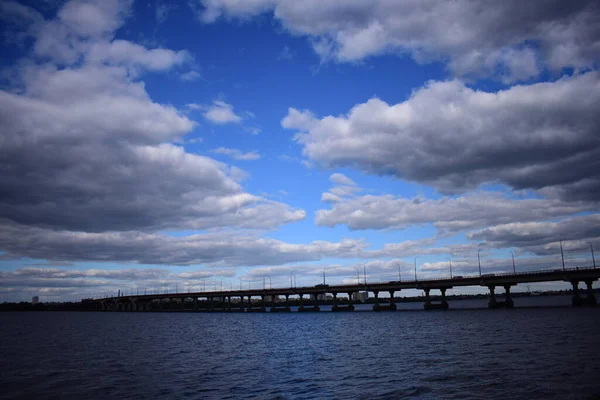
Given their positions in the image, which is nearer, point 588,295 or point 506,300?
point 588,295

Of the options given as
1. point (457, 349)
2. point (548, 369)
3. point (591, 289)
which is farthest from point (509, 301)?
point (548, 369)

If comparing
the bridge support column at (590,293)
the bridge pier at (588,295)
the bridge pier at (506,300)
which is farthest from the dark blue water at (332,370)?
the bridge pier at (506,300)

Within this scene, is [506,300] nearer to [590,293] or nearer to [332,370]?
[590,293]

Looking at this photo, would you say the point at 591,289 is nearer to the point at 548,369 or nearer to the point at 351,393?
the point at 548,369

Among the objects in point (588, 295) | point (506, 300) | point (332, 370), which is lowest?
point (506, 300)

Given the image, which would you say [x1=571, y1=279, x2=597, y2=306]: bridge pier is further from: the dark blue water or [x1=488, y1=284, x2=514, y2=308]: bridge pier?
the dark blue water

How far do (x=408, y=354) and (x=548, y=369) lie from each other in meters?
15.8

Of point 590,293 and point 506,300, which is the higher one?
point 590,293

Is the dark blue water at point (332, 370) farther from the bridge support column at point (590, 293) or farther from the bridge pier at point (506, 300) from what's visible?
the bridge pier at point (506, 300)

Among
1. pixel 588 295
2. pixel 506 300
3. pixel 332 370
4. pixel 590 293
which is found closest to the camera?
pixel 332 370

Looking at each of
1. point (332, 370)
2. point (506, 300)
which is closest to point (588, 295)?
point (506, 300)

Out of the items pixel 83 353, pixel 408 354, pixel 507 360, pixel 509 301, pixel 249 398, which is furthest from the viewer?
pixel 509 301

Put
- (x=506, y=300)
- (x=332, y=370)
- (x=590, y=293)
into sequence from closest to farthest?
(x=332, y=370)
(x=590, y=293)
(x=506, y=300)

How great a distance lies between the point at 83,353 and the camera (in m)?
59.8
